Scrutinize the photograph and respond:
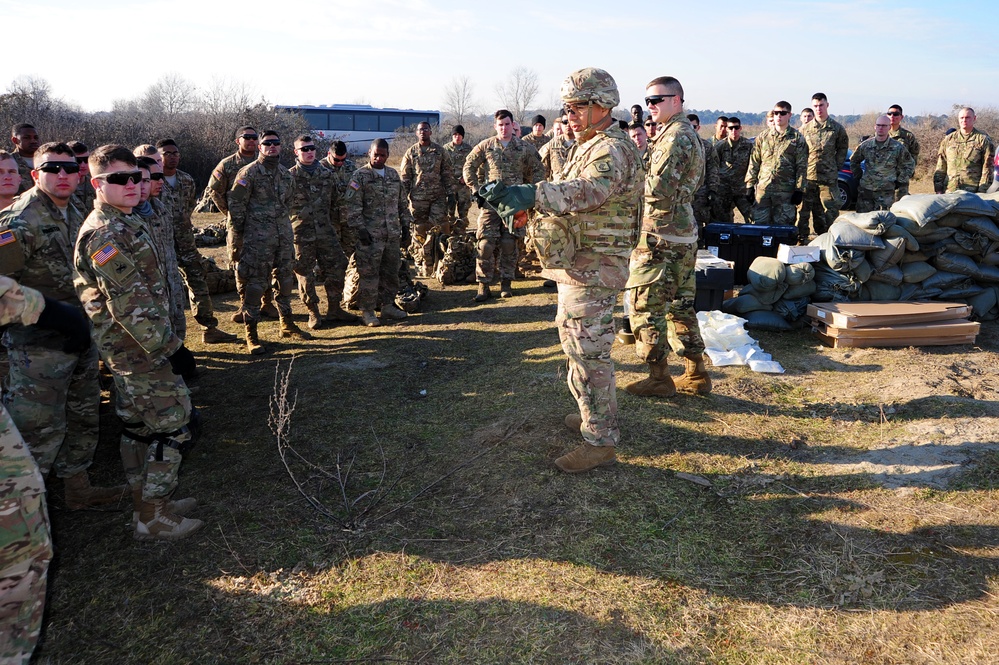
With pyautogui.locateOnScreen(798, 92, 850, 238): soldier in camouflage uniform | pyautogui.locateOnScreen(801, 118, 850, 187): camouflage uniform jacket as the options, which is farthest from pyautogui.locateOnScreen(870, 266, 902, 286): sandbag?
pyautogui.locateOnScreen(801, 118, 850, 187): camouflage uniform jacket

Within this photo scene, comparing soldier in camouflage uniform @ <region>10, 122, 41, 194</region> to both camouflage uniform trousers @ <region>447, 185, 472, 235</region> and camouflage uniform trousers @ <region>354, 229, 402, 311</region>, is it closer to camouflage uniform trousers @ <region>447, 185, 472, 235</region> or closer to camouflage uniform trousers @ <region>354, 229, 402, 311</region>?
camouflage uniform trousers @ <region>354, 229, 402, 311</region>

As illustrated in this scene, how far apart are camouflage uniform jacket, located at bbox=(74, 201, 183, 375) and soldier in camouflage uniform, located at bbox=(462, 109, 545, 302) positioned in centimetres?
556

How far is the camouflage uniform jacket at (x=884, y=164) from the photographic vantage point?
10.0m

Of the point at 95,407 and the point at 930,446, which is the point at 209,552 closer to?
the point at 95,407

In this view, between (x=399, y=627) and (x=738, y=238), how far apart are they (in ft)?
22.2

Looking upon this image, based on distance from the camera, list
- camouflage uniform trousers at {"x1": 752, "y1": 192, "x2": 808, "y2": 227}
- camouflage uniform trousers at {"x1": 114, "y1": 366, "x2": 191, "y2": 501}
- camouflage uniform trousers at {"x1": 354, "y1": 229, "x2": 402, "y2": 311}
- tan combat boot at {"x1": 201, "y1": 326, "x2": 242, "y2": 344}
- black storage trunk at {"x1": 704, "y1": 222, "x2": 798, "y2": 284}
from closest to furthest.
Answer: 1. camouflage uniform trousers at {"x1": 114, "y1": 366, "x2": 191, "y2": 501}
2. tan combat boot at {"x1": 201, "y1": 326, "x2": 242, "y2": 344}
3. camouflage uniform trousers at {"x1": 354, "y1": 229, "x2": 402, "y2": 311}
4. black storage trunk at {"x1": 704, "y1": 222, "x2": 798, "y2": 284}
5. camouflage uniform trousers at {"x1": 752, "y1": 192, "x2": 808, "y2": 227}

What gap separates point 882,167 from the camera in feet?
33.3

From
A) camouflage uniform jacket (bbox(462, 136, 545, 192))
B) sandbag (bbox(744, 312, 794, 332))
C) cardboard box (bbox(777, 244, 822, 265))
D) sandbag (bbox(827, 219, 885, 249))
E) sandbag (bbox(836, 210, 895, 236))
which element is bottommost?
sandbag (bbox(744, 312, 794, 332))

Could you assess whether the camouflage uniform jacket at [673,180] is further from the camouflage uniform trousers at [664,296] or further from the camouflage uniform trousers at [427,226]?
the camouflage uniform trousers at [427,226]

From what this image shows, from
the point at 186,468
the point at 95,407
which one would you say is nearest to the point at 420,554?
the point at 186,468

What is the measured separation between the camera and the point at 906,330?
5.97 m

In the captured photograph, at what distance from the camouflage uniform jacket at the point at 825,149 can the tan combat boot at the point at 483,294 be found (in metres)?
5.49

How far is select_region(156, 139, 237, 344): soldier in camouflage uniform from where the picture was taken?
6.89 metres

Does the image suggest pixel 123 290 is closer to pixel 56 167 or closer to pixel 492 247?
pixel 56 167
